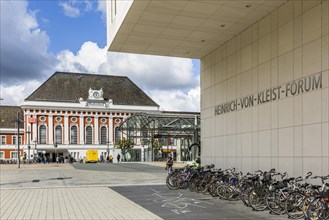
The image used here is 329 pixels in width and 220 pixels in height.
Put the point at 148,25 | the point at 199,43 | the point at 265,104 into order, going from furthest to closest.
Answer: the point at 199,43, the point at 148,25, the point at 265,104

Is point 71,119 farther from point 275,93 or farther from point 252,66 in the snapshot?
point 275,93


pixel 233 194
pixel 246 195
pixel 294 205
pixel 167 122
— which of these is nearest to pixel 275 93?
pixel 233 194

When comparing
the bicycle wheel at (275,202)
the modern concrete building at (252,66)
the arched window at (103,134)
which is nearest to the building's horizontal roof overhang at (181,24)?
the modern concrete building at (252,66)

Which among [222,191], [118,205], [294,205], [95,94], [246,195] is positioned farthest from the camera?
[95,94]

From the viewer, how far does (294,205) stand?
10.5 m

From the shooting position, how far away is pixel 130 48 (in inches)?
808

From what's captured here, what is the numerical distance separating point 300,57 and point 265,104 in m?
2.81

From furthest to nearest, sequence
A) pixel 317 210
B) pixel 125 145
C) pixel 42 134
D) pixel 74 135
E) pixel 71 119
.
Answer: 1. pixel 74 135
2. pixel 71 119
3. pixel 42 134
4. pixel 125 145
5. pixel 317 210

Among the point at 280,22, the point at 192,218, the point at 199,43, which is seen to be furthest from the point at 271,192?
the point at 199,43

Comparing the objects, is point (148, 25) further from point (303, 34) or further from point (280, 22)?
point (303, 34)

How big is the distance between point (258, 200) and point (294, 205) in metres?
1.48

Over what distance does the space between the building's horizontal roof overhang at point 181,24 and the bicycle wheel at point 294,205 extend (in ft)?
24.3

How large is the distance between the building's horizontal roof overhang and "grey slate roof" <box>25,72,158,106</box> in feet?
221

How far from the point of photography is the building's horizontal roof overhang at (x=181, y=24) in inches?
575
